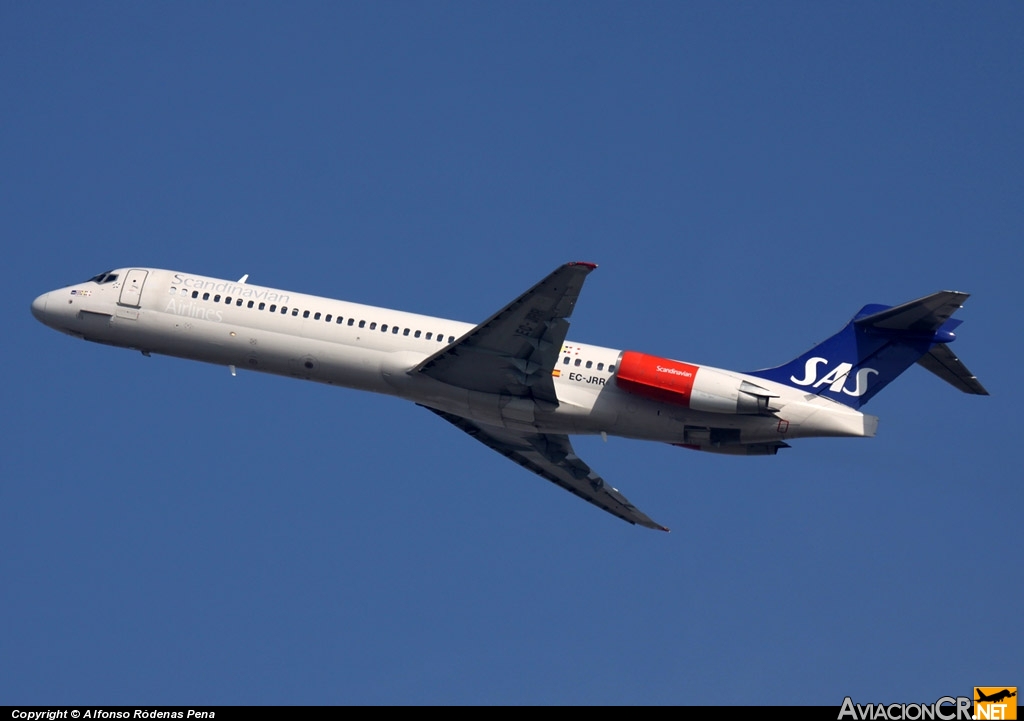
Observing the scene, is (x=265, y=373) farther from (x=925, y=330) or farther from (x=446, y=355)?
(x=925, y=330)

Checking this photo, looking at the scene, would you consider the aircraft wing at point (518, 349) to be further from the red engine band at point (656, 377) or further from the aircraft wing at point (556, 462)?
the aircraft wing at point (556, 462)

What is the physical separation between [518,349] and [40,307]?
16.7 meters

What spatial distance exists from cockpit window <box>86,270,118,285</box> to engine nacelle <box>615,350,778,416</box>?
1725cm

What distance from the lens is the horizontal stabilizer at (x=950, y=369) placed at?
35875 mm

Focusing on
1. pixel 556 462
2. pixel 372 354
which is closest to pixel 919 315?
pixel 556 462

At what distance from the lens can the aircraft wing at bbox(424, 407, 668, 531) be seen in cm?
4084

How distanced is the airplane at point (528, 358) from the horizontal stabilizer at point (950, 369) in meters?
0.04

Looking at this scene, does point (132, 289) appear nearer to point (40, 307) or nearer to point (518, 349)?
point (40, 307)

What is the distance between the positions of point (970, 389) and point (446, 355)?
50.3 ft

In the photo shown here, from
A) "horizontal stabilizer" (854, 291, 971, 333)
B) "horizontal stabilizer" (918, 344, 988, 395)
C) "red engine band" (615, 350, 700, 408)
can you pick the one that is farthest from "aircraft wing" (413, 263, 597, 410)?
"horizontal stabilizer" (918, 344, 988, 395)

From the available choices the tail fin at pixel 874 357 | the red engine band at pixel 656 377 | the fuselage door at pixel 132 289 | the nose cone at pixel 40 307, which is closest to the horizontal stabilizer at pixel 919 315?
the tail fin at pixel 874 357

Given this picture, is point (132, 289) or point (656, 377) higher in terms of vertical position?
point (132, 289)

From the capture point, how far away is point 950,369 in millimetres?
36156

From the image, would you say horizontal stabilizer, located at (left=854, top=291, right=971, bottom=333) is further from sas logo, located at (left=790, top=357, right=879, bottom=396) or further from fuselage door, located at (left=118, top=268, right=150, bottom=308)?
fuselage door, located at (left=118, top=268, right=150, bottom=308)
